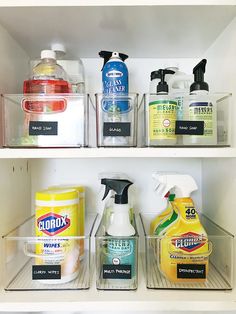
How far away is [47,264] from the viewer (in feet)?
2.01

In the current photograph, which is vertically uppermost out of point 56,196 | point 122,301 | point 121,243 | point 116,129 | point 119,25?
point 119,25

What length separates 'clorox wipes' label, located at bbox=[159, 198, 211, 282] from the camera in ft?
2.03

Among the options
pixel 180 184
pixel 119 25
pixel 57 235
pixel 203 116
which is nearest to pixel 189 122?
pixel 203 116

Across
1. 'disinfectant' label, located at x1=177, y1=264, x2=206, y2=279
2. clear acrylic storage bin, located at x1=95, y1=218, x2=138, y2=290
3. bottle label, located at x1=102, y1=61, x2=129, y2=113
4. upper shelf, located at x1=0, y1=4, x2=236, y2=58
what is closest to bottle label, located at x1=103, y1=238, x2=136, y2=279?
clear acrylic storage bin, located at x1=95, y1=218, x2=138, y2=290

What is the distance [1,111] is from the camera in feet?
2.07

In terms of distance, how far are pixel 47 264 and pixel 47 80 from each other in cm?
42

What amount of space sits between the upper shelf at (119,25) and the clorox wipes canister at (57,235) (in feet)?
1.31

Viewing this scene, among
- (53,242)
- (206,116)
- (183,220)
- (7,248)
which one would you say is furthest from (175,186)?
(7,248)

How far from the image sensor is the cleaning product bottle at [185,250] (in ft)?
2.03

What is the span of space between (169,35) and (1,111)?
1.50ft

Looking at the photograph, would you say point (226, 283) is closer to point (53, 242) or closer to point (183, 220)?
point (183, 220)
